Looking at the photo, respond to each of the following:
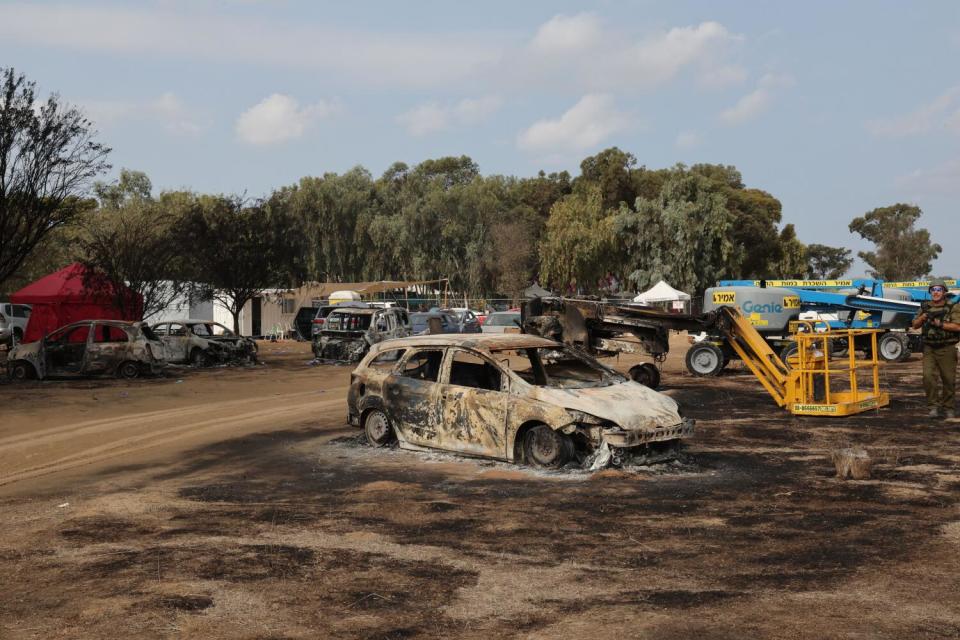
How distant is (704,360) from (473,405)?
12403 millimetres

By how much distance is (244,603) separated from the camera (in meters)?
5.62

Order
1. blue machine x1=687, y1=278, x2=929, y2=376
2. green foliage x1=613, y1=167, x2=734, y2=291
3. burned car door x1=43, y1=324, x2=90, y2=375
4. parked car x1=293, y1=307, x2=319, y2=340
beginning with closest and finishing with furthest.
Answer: blue machine x1=687, y1=278, x2=929, y2=376
burned car door x1=43, y1=324, x2=90, y2=375
parked car x1=293, y1=307, x2=319, y2=340
green foliage x1=613, y1=167, x2=734, y2=291

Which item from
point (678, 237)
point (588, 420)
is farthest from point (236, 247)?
point (678, 237)

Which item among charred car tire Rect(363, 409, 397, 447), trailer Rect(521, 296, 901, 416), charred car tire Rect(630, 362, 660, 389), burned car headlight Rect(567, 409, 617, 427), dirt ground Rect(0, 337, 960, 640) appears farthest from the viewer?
charred car tire Rect(630, 362, 660, 389)

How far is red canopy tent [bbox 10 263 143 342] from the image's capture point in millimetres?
29500

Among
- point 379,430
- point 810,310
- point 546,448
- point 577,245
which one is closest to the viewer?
point 546,448

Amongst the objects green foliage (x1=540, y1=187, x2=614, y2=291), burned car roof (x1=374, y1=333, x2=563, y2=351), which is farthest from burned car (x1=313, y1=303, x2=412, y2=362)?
green foliage (x1=540, y1=187, x2=614, y2=291)

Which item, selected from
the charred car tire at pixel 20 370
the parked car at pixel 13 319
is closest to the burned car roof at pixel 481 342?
the charred car tire at pixel 20 370

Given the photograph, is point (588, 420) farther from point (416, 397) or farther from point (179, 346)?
point (179, 346)

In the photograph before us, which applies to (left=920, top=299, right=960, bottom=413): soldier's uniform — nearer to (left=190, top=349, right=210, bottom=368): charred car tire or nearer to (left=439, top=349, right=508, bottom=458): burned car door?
(left=439, top=349, right=508, bottom=458): burned car door

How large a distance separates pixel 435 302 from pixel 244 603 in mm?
55567

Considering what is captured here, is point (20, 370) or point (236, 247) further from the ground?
point (236, 247)

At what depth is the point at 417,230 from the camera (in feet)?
238

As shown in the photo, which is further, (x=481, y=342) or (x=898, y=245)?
(x=898, y=245)
